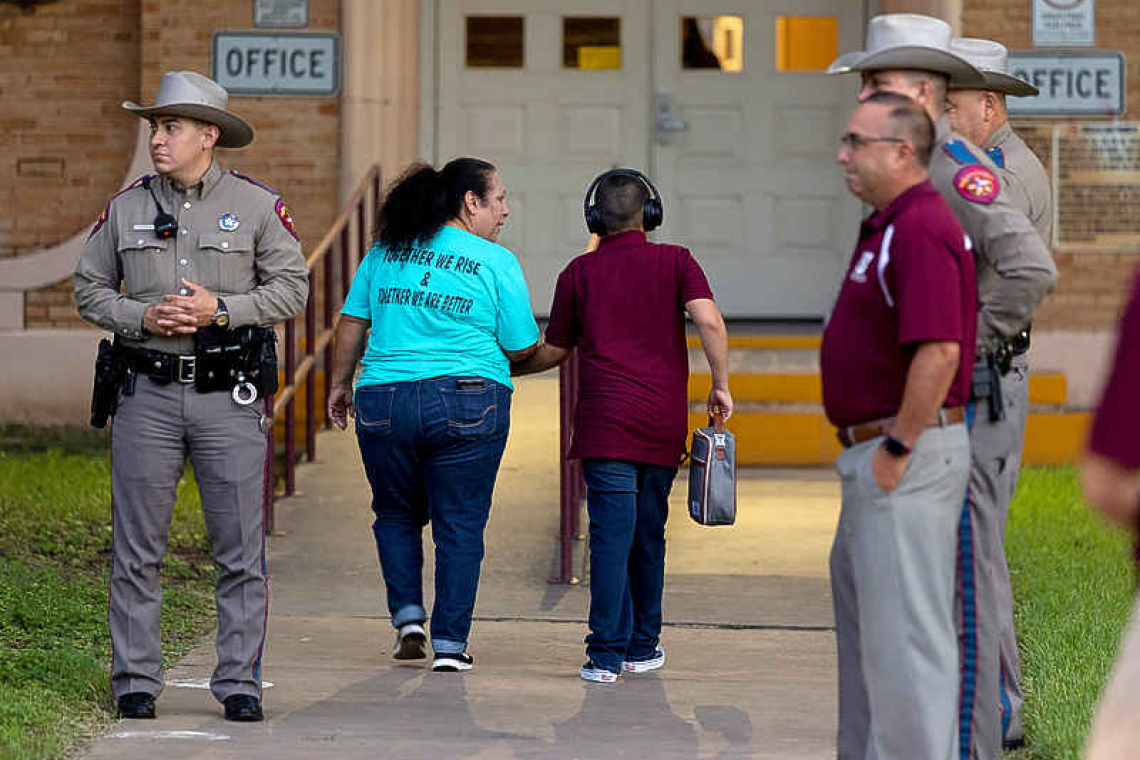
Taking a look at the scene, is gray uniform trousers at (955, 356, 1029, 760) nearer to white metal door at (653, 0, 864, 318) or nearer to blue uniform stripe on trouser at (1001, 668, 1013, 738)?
blue uniform stripe on trouser at (1001, 668, 1013, 738)

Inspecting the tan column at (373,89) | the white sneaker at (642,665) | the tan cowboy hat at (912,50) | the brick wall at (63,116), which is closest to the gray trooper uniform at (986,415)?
the tan cowboy hat at (912,50)

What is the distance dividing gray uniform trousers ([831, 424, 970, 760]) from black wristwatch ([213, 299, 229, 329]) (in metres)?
2.18

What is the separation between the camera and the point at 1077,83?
38.7ft

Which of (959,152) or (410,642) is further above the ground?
(959,152)

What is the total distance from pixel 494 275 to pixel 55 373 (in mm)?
6349

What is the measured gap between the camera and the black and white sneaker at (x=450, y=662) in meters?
6.72

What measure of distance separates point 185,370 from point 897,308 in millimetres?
2391

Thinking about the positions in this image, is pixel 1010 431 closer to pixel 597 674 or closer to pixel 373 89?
pixel 597 674

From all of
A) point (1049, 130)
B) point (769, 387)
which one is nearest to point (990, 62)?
point (769, 387)

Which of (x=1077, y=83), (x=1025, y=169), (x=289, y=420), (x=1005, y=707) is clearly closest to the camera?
(x=1005, y=707)

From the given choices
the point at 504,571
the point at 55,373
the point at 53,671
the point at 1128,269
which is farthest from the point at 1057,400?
the point at 53,671

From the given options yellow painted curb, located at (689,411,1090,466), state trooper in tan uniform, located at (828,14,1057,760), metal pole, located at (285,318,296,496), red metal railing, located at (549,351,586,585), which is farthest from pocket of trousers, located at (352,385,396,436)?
yellow painted curb, located at (689,411,1090,466)

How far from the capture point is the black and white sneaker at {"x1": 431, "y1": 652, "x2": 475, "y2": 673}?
6719 millimetres

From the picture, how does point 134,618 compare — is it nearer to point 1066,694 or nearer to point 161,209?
point 161,209
